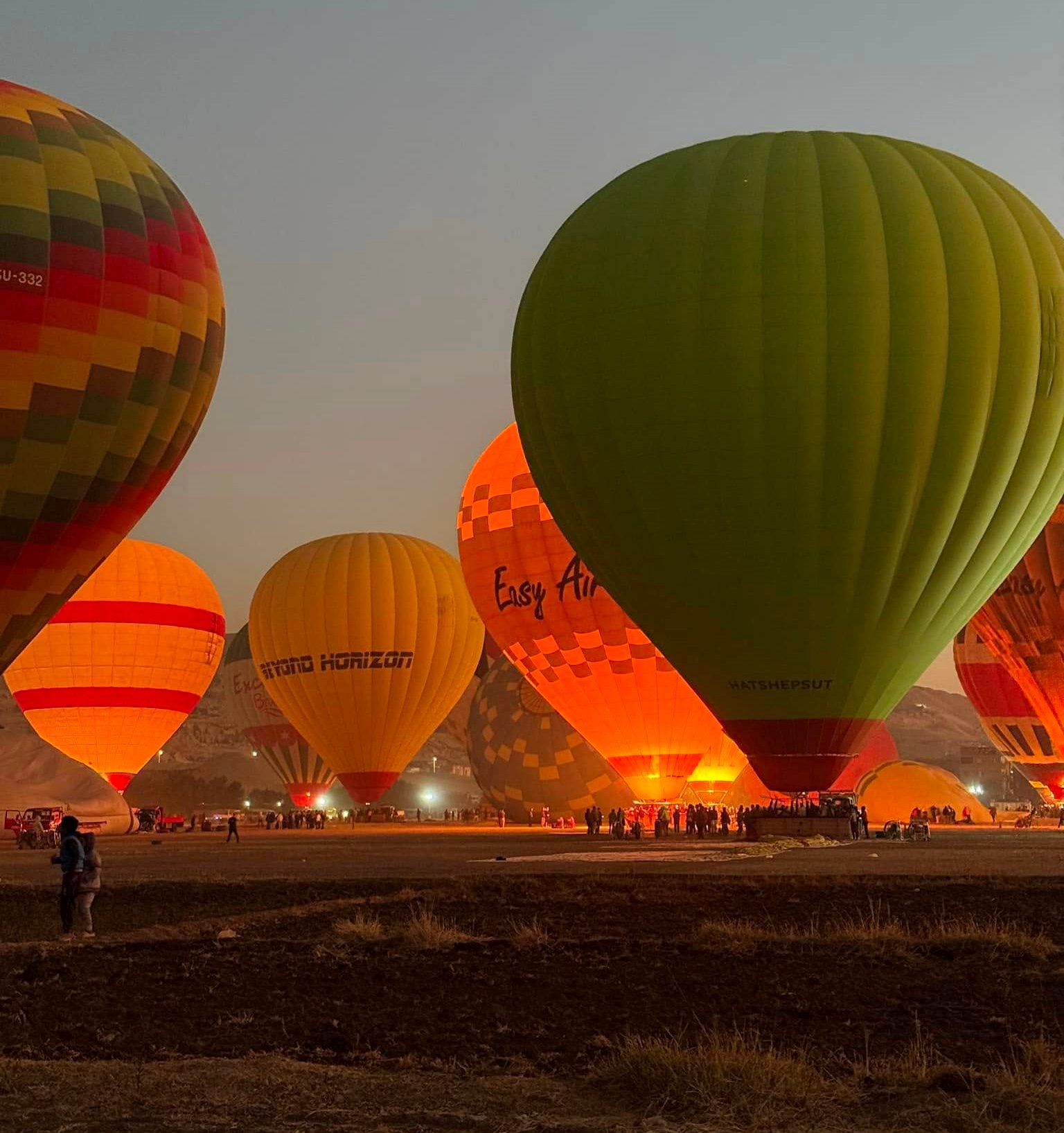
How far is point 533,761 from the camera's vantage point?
5338cm

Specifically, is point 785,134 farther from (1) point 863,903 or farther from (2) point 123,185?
(1) point 863,903

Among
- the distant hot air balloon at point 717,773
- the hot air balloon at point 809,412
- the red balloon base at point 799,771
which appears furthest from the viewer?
the distant hot air balloon at point 717,773

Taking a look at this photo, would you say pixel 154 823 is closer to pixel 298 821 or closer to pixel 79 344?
pixel 298 821

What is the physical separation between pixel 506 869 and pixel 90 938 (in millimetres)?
9663

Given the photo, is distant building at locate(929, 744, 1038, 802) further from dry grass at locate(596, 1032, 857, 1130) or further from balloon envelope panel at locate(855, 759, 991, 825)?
dry grass at locate(596, 1032, 857, 1130)

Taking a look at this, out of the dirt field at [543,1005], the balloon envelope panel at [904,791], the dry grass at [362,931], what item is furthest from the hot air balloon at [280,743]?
the dry grass at [362,931]

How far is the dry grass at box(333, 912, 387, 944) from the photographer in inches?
566

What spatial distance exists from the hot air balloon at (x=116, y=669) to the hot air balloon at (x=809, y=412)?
2705 centimetres

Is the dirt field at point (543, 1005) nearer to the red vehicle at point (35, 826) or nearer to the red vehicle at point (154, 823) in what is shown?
the red vehicle at point (35, 826)

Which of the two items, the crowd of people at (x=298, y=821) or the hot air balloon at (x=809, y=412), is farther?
the crowd of people at (x=298, y=821)

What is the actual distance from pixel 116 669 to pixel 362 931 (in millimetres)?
38952

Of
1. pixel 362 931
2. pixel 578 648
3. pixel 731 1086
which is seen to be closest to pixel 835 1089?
pixel 731 1086

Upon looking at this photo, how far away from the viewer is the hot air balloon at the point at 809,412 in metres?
26.3

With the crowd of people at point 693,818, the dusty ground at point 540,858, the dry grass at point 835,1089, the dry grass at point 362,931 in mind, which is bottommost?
the dry grass at point 835,1089
